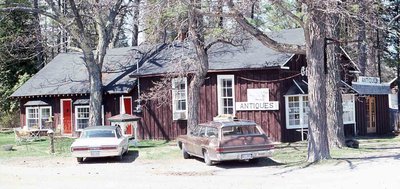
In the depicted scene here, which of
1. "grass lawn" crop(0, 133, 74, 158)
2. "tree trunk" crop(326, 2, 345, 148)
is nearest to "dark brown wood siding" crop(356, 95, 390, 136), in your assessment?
"tree trunk" crop(326, 2, 345, 148)

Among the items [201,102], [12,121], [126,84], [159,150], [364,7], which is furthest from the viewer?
[12,121]

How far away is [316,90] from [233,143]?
3.17 meters

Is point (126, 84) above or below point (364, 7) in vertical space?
below

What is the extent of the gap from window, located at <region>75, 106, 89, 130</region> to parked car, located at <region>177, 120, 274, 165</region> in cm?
1534

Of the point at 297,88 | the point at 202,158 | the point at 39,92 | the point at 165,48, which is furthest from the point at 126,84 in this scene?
the point at 202,158

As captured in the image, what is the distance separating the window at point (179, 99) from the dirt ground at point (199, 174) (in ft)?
27.9

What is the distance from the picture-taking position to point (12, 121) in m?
44.3

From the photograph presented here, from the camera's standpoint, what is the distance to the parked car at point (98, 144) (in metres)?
18.3


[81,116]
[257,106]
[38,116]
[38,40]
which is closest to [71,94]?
[81,116]

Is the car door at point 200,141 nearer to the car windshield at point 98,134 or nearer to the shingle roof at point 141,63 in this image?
the car windshield at point 98,134

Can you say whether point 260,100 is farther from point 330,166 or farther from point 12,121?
point 12,121

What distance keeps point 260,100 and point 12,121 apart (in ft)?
89.7

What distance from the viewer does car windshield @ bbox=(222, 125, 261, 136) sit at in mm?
16438

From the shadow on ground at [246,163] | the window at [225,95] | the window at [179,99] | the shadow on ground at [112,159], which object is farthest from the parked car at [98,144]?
the window at [179,99]
